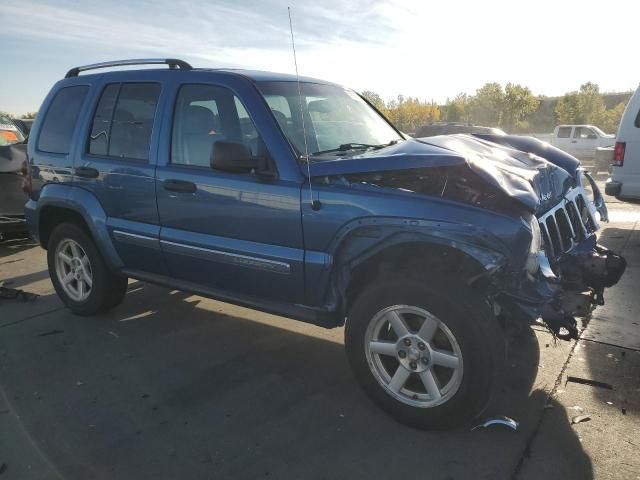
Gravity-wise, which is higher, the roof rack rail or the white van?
the roof rack rail

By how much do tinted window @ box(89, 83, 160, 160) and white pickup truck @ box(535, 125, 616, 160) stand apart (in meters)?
21.8

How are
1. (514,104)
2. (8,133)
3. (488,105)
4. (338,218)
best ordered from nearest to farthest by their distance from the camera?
1. (338,218)
2. (8,133)
3. (514,104)
4. (488,105)

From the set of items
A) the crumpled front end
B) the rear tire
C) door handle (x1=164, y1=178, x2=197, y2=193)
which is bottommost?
the rear tire

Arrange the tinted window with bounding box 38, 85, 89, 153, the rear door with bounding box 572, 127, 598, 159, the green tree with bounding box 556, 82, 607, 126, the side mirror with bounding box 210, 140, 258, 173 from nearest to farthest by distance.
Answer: the side mirror with bounding box 210, 140, 258, 173 → the tinted window with bounding box 38, 85, 89, 153 → the rear door with bounding box 572, 127, 598, 159 → the green tree with bounding box 556, 82, 607, 126

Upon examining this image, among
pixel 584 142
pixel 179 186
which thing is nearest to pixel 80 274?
pixel 179 186

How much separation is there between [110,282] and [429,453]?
10.3 feet

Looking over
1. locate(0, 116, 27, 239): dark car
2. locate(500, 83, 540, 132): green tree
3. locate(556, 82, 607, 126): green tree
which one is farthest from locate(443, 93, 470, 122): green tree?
locate(0, 116, 27, 239): dark car

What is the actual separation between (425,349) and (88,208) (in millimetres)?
2985

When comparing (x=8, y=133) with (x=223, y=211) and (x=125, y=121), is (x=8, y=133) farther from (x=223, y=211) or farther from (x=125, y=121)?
(x=223, y=211)

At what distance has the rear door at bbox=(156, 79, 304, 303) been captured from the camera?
10.3 feet

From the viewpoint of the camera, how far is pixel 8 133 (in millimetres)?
8227

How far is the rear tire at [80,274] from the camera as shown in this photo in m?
4.42

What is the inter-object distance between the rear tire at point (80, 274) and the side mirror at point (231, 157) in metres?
1.95

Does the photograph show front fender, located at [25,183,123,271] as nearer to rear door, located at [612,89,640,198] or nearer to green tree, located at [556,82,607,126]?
rear door, located at [612,89,640,198]
